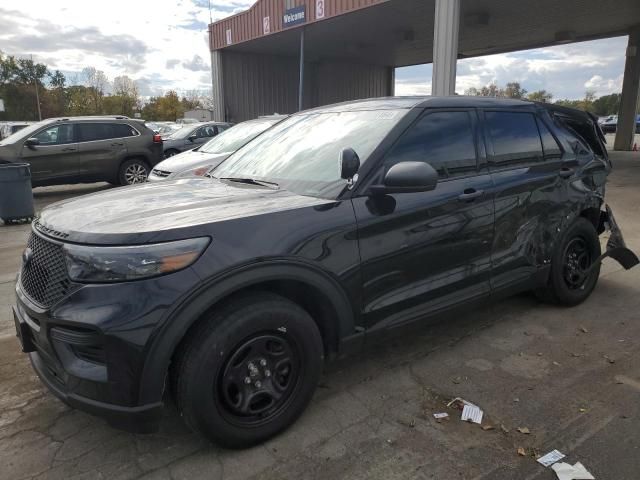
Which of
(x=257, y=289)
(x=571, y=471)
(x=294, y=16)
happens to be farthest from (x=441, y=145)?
(x=294, y=16)

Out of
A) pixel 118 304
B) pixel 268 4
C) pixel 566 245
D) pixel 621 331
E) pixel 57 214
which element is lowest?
pixel 621 331

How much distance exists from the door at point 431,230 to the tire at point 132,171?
391 inches

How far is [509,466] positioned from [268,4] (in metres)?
17.5

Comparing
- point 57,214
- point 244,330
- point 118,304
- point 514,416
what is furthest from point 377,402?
point 57,214

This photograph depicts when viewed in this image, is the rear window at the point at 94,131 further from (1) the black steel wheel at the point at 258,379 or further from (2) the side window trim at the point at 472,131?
(1) the black steel wheel at the point at 258,379

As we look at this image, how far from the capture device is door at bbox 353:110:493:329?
2.78 meters

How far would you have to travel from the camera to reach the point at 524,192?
11.9 feet

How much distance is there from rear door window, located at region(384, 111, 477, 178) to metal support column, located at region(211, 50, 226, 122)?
18738 millimetres

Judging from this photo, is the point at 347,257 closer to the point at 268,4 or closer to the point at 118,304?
the point at 118,304

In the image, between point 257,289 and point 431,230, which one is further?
point 431,230

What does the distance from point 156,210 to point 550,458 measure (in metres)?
2.26

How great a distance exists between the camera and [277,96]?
23.6 m

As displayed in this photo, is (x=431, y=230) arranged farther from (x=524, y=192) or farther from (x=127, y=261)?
(x=127, y=261)

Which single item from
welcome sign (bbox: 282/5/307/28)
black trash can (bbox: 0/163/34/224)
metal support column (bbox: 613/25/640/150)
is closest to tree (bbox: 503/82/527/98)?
metal support column (bbox: 613/25/640/150)
